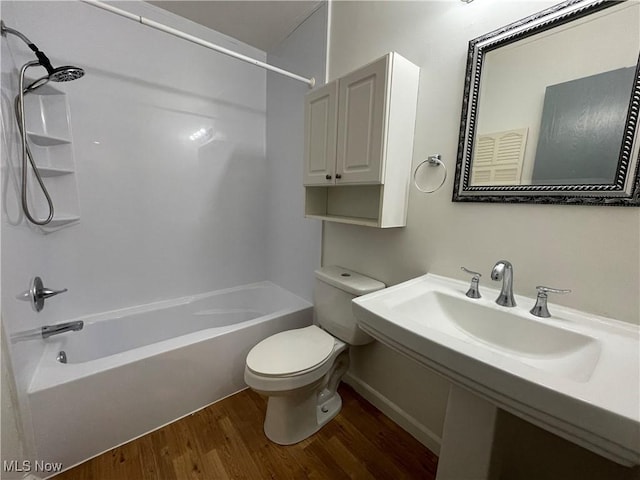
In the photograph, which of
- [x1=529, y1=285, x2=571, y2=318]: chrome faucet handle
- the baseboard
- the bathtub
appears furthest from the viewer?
the baseboard

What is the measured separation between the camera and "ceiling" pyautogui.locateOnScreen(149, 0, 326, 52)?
1.65 meters

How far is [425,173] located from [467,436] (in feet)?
3.29

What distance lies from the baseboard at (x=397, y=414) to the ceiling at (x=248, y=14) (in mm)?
2430

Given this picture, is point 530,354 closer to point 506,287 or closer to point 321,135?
point 506,287

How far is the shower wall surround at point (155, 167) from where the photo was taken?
4.77ft

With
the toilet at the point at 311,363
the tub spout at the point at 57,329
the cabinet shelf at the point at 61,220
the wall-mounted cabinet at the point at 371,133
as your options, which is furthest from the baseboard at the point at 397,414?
the cabinet shelf at the point at 61,220

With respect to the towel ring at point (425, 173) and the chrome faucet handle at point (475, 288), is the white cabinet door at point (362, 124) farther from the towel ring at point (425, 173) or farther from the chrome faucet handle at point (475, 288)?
the chrome faucet handle at point (475, 288)

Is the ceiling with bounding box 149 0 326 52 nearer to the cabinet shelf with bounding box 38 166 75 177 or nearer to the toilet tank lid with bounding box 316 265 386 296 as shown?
the cabinet shelf with bounding box 38 166 75 177

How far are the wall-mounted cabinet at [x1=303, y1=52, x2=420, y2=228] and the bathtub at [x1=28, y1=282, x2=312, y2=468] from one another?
0.98 meters

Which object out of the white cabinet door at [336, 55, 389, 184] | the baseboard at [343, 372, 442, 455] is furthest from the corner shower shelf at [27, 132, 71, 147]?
the baseboard at [343, 372, 442, 455]

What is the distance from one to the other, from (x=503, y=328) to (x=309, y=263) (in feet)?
4.23

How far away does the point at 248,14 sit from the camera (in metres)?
1.74

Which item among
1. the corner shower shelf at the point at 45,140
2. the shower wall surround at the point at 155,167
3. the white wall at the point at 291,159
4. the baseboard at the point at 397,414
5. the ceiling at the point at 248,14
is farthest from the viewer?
the white wall at the point at 291,159

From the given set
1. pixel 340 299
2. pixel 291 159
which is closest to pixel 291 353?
pixel 340 299
